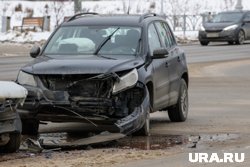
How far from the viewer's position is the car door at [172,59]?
39.3 ft

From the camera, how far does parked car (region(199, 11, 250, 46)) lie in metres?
35.4

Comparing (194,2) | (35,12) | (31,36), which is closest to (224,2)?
(194,2)

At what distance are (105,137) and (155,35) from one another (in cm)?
276

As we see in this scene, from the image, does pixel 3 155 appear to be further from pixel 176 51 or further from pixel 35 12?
pixel 35 12

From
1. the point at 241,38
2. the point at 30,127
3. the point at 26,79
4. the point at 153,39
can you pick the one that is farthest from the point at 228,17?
the point at 26,79

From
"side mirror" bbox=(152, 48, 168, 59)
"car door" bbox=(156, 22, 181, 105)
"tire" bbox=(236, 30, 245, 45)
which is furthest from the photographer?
"tire" bbox=(236, 30, 245, 45)

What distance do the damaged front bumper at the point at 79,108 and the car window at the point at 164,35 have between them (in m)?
2.58

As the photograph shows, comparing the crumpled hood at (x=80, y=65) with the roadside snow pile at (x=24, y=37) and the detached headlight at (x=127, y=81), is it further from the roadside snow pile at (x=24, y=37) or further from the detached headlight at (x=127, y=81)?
the roadside snow pile at (x=24, y=37)

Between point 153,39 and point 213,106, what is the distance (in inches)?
129

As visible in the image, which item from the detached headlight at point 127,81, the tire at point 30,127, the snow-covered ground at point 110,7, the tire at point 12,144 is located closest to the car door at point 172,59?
the detached headlight at point 127,81

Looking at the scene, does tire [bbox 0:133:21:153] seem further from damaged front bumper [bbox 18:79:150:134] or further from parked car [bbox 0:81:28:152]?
damaged front bumper [bbox 18:79:150:134]

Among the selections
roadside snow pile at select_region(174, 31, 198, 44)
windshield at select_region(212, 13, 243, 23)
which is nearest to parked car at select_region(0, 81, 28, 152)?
windshield at select_region(212, 13, 243, 23)

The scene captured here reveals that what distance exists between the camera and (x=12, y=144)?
9227 mm

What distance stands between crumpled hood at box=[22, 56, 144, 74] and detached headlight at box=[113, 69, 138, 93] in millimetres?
113
